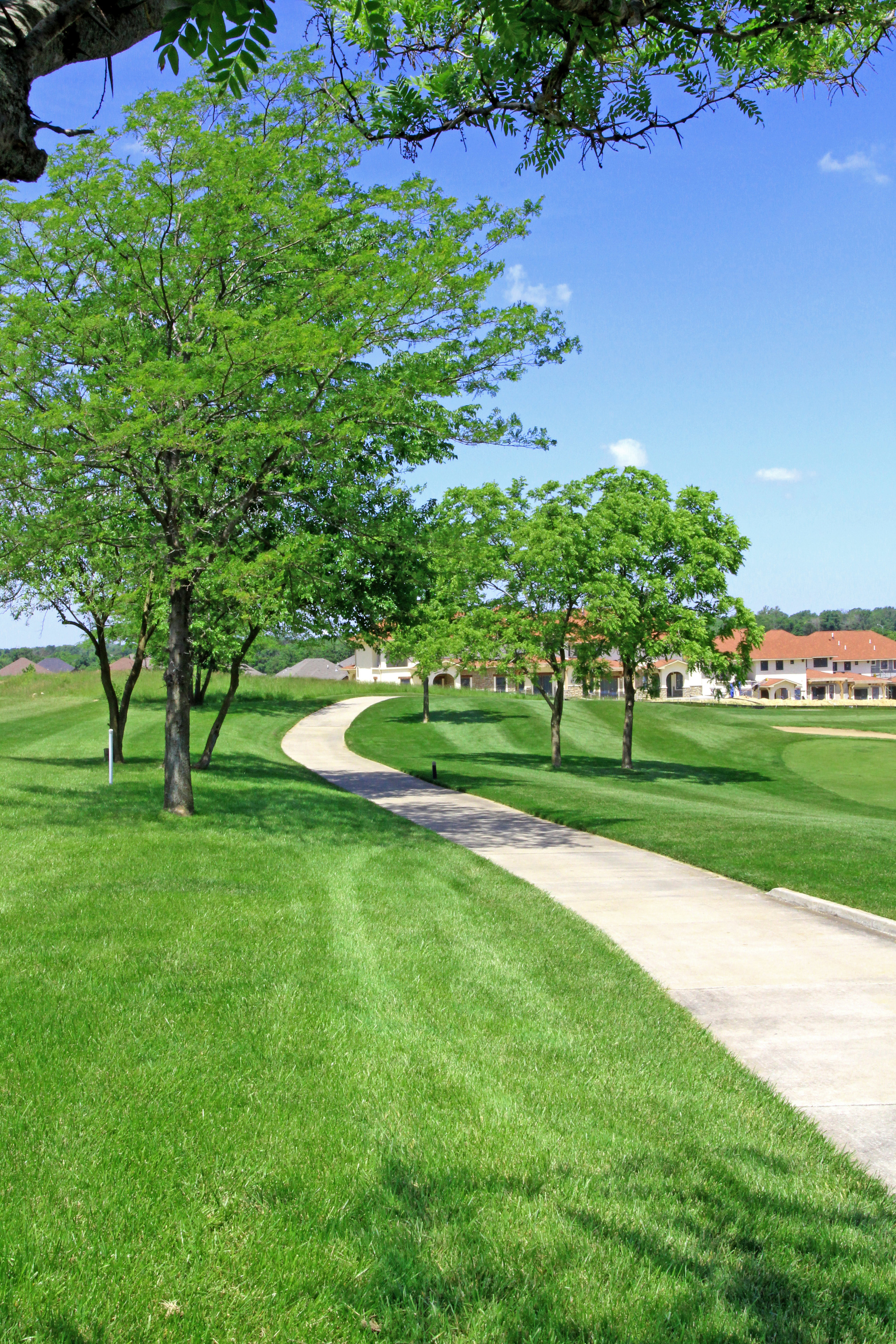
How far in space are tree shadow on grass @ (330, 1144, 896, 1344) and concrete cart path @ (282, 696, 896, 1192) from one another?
30.0 inches

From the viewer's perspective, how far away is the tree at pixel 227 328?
524 inches

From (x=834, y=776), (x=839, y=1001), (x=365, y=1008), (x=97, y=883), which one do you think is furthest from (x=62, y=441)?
(x=834, y=776)

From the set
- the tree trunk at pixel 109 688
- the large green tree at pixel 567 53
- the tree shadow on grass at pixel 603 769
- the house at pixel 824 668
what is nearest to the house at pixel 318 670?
the house at pixel 824 668

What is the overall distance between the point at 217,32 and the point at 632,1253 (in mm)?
4530

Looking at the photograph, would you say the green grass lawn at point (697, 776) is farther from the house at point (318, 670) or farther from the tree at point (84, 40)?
the house at point (318, 670)

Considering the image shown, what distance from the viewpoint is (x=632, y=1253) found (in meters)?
3.76

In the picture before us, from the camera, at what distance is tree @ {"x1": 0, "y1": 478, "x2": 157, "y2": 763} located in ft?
48.6

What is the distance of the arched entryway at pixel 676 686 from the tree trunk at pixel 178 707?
80.2 metres

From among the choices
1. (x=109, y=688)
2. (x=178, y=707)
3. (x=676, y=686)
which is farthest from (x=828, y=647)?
(x=178, y=707)

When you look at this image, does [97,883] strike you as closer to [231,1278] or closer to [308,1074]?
[308,1074]

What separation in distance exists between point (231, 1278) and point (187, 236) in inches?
550

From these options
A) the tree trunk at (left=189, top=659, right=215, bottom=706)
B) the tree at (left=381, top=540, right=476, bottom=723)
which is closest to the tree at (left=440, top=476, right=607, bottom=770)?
the tree at (left=381, top=540, right=476, bottom=723)

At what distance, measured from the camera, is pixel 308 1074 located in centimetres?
529

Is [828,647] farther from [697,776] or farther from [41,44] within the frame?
[41,44]
